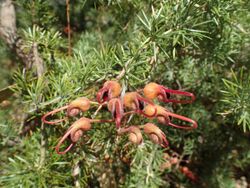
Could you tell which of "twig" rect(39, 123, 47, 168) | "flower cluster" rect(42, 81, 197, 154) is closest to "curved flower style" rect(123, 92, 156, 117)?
"flower cluster" rect(42, 81, 197, 154)

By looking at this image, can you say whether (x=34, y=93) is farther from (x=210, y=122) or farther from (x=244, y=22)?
(x=210, y=122)

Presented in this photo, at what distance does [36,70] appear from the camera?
812 millimetres

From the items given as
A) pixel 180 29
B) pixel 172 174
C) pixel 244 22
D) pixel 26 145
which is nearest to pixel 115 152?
pixel 26 145

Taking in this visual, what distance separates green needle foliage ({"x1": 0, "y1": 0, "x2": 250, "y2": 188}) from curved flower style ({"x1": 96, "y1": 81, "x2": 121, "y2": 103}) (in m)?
0.05

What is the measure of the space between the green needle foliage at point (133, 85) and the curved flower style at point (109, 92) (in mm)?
52

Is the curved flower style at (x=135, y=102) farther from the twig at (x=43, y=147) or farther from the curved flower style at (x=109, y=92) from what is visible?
the twig at (x=43, y=147)

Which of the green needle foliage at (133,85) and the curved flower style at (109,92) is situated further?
the green needle foliage at (133,85)

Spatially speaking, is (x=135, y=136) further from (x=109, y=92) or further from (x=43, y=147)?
(x=43, y=147)

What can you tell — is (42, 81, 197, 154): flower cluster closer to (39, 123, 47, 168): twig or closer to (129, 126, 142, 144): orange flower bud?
(129, 126, 142, 144): orange flower bud

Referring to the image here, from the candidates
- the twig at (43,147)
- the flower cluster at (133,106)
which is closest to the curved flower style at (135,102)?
the flower cluster at (133,106)

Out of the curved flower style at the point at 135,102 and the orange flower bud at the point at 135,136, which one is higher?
the curved flower style at the point at 135,102

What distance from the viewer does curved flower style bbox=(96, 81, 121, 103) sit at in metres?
0.55

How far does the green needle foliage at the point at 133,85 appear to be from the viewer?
2.27 feet

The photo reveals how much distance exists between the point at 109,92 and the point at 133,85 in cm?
14
